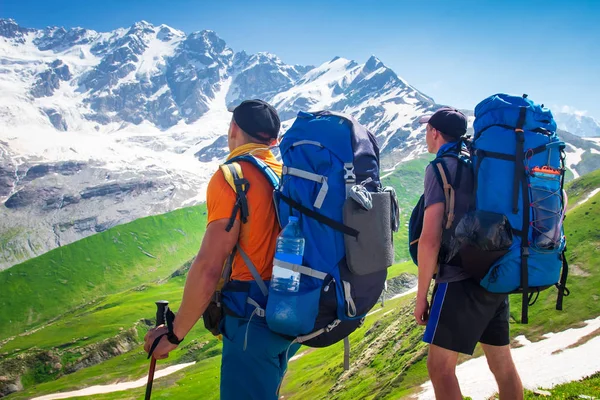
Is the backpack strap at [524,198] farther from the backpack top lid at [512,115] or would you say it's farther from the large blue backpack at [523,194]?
the backpack top lid at [512,115]

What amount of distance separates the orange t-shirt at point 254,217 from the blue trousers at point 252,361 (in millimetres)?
638

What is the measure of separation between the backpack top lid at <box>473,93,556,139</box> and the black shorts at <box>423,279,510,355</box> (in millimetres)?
2249

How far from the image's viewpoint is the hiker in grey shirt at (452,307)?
6.45 m

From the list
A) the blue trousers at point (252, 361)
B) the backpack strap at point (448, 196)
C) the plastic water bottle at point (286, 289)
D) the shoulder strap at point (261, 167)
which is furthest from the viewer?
the backpack strap at point (448, 196)

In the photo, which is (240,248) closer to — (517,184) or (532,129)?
(517,184)

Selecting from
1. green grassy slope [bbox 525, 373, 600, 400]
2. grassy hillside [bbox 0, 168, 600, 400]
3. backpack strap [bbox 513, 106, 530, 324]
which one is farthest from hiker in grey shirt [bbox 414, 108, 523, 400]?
grassy hillside [bbox 0, 168, 600, 400]

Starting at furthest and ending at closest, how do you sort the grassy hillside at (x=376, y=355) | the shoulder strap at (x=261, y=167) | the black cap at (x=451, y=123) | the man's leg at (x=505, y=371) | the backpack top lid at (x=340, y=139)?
the grassy hillside at (x=376, y=355) → the black cap at (x=451, y=123) → the man's leg at (x=505, y=371) → the shoulder strap at (x=261, y=167) → the backpack top lid at (x=340, y=139)

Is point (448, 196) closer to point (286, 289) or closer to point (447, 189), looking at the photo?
point (447, 189)

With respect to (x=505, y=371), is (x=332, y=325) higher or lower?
higher

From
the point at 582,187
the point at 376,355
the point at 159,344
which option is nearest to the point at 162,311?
the point at 159,344

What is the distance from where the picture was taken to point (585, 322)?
40625 millimetres

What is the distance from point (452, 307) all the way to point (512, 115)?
2.86 metres

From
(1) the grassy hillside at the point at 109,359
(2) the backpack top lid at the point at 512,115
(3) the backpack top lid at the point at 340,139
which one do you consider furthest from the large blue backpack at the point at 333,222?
(1) the grassy hillside at the point at 109,359

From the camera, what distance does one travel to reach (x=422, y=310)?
23.1ft
